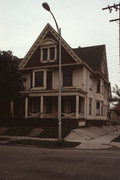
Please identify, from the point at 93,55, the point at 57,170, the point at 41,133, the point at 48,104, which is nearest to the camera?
the point at 57,170

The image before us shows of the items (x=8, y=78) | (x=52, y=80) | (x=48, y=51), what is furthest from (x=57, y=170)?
(x=48, y=51)

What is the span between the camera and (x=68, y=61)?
35031 mm

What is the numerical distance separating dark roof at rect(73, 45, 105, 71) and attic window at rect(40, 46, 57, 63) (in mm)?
4233

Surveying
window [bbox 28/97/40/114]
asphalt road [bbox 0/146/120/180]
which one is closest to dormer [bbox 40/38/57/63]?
window [bbox 28/97/40/114]

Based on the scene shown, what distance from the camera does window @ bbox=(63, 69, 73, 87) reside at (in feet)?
117

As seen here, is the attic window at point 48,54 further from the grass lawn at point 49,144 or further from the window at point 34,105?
Answer: the grass lawn at point 49,144

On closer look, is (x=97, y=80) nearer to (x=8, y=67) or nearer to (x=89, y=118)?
(x=89, y=118)

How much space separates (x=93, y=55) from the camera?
41.3 metres

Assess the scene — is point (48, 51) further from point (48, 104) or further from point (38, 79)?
point (48, 104)

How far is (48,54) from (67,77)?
360cm

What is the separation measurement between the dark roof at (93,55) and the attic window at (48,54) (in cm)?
423

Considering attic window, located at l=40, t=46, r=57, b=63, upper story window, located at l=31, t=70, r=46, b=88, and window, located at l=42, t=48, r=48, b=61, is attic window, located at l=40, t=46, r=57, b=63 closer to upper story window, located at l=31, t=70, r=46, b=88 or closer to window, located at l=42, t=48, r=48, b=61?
window, located at l=42, t=48, r=48, b=61

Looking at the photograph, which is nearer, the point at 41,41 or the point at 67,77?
the point at 67,77

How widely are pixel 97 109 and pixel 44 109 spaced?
798cm
